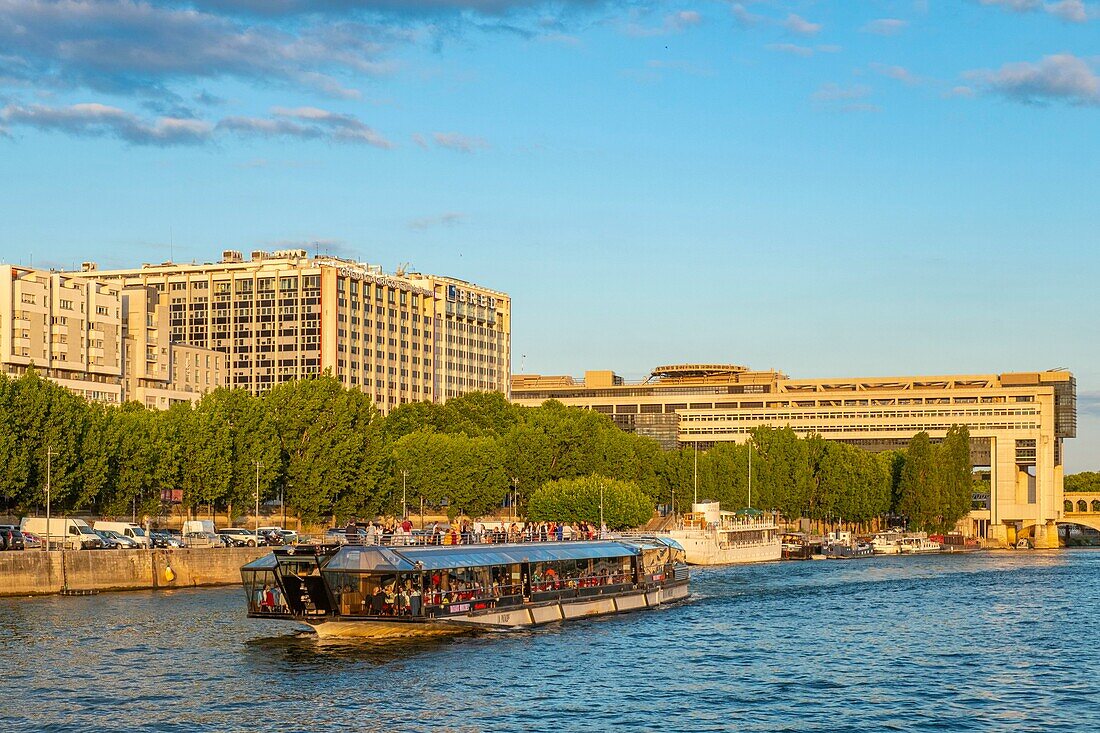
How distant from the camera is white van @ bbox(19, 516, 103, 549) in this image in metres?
108

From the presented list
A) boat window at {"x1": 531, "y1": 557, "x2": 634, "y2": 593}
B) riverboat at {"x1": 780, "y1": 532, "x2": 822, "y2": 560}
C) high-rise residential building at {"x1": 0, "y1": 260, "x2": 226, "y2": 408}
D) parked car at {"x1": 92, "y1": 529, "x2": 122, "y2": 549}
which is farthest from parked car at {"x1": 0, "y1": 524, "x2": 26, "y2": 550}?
riverboat at {"x1": 780, "y1": 532, "x2": 822, "y2": 560}

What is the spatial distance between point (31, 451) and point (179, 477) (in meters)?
19.6

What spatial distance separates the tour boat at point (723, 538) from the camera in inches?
6481

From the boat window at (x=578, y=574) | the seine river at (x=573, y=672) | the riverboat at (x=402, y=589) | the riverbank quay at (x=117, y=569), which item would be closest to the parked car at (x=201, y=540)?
the riverbank quay at (x=117, y=569)

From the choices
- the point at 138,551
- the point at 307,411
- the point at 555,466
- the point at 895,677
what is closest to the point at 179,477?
the point at 307,411

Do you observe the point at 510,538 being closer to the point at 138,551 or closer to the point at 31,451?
the point at 138,551

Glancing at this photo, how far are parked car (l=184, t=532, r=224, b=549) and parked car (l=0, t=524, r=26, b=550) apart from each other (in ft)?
43.6

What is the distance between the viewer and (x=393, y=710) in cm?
5700

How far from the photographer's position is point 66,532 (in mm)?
112438

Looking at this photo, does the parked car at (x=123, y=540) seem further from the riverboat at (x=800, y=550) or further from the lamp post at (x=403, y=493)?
the riverboat at (x=800, y=550)

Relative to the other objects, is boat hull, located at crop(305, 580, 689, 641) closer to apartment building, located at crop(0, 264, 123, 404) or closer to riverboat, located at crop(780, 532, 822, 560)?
riverboat, located at crop(780, 532, 822, 560)

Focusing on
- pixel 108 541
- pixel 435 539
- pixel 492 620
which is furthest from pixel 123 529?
pixel 492 620

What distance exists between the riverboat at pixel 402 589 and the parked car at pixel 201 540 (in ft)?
133

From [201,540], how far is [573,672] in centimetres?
6106
